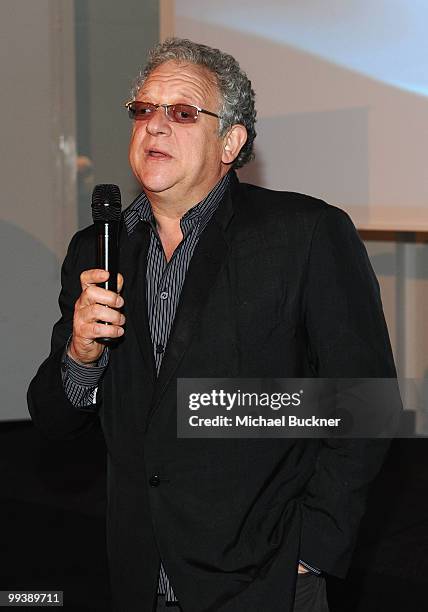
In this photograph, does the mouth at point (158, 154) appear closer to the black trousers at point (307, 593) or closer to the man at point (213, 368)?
the man at point (213, 368)

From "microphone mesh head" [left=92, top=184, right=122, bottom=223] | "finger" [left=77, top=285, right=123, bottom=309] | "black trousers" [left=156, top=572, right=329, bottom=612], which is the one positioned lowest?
"black trousers" [left=156, top=572, right=329, bottom=612]

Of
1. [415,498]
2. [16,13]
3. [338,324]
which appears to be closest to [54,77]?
[16,13]

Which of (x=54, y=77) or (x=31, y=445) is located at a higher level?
(x=54, y=77)

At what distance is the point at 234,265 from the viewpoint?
205 cm

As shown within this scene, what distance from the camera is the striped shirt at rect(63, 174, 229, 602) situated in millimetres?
2008

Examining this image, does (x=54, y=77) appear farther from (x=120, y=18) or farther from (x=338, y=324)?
(x=338, y=324)

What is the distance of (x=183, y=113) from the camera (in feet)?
7.01

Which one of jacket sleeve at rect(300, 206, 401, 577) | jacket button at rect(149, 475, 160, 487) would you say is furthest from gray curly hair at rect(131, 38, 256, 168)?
jacket button at rect(149, 475, 160, 487)

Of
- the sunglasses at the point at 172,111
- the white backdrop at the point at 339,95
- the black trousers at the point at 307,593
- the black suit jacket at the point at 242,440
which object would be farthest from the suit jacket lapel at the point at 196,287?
the white backdrop at the point at 339,95

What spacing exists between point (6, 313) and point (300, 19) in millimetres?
3068

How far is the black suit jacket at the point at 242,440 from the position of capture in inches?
76.7

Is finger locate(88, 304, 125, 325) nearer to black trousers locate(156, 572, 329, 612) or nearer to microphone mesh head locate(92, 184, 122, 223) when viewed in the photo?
microphone mesh head locate(92, 184, 122, 223)

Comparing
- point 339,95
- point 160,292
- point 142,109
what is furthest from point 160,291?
point 339,95

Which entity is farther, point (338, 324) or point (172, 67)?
point (172, 67)
